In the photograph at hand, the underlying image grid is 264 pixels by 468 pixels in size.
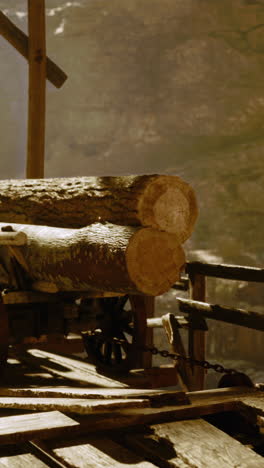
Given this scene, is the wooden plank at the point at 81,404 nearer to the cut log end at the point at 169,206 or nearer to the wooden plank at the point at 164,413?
the wooden plank at the point at 164,413

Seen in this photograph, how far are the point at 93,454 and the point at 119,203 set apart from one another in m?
2.08

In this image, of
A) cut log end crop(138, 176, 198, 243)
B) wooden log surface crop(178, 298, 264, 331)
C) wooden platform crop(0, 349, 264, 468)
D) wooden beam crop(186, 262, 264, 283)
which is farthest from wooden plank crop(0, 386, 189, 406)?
wooden beam crop(186, 262, 264, 283)

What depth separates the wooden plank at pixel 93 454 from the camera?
2.63 m

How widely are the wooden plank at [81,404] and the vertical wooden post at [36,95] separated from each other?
5.04 meters

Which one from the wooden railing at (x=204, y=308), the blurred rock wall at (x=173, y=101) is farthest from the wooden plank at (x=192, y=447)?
the blurred rock wall at (x=173, y=101)

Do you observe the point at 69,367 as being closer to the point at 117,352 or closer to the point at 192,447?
the point at 117,352

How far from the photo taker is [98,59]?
37250mm

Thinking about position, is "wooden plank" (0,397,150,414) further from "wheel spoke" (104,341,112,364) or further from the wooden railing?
"wheel spoke" (104,341,112,364)

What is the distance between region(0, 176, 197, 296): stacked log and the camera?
3.93 meters

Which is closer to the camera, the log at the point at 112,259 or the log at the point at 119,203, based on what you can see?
the log at the point at 112,259

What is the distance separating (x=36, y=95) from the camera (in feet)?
26.2

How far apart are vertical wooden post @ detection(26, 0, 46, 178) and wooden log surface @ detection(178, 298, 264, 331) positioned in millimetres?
3251

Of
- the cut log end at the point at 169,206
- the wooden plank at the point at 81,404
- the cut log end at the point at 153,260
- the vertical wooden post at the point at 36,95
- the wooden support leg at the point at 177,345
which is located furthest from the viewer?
the vertical wooden post at the point at 36,95

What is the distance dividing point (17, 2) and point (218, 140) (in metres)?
22.5
